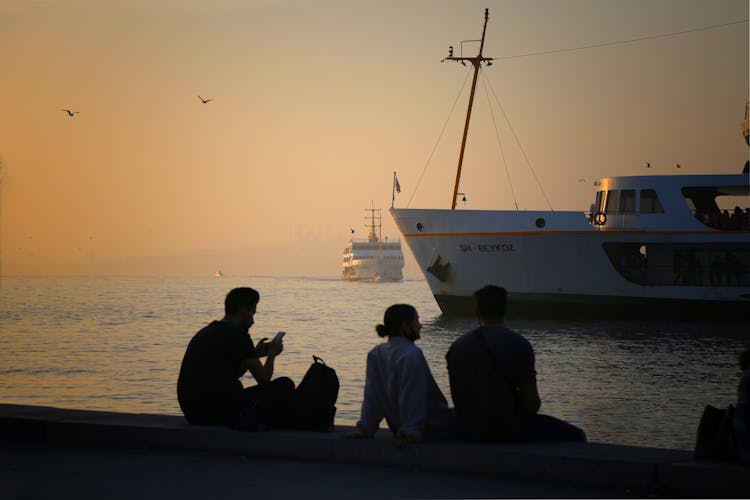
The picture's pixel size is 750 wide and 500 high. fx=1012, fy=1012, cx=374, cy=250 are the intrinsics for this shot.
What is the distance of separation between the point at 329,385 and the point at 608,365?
17.5 meters

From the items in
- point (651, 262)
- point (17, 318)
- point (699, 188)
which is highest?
point (699, 188)

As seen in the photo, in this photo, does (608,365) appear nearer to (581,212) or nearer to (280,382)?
(581,212)

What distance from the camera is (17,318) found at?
51969mm

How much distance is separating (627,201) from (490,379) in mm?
31261

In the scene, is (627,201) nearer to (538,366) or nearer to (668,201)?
(668,201)

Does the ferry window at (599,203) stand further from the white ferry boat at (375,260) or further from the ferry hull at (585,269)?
the white ferry boat at (375,260)

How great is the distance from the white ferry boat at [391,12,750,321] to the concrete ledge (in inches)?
1166

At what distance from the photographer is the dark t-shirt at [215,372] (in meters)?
7.04

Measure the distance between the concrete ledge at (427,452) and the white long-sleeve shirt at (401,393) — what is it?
0.14 m

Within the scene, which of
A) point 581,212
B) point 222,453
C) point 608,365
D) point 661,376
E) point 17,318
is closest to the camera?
point 222,453

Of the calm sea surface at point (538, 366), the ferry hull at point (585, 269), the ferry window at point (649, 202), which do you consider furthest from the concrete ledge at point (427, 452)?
the ferry window at point (649, 202)

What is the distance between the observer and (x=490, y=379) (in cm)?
629

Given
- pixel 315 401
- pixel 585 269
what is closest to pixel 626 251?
pixel 585 269

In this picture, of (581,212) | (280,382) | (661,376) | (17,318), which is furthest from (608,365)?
(17,318)
